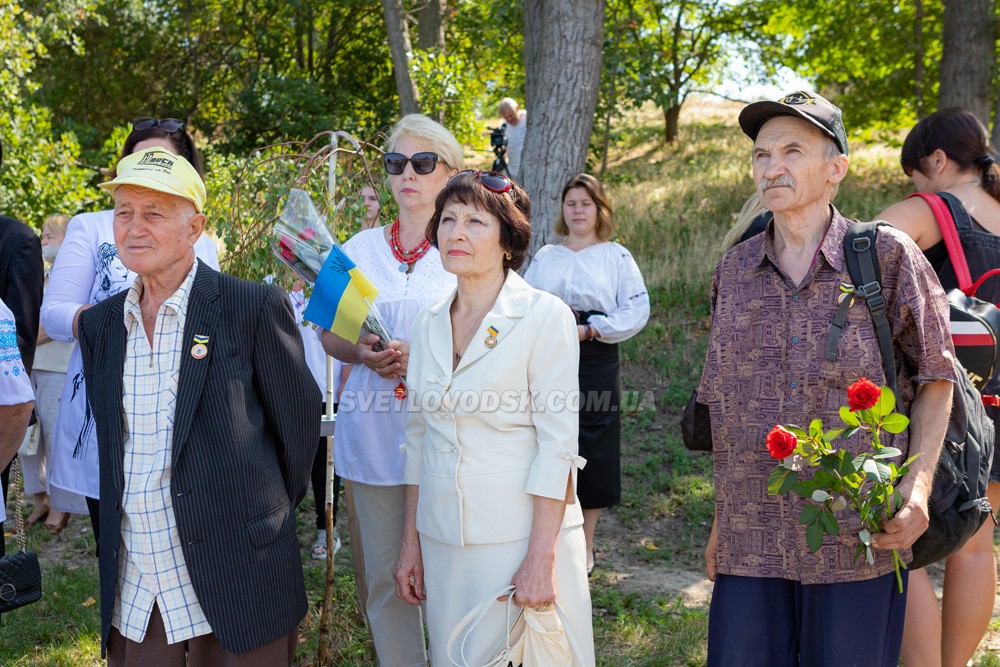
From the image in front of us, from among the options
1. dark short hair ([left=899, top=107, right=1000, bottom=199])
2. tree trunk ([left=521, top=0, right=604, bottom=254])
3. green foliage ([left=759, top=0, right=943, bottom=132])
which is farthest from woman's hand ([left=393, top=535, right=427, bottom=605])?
green foliage ([left=759, top=0, right=943, bottom=132])

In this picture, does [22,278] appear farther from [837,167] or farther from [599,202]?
[599,202]

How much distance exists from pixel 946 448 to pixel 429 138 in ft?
7.61

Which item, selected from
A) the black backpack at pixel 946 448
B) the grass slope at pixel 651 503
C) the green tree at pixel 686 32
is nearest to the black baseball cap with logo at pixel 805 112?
the black backpack at pixel 946 448

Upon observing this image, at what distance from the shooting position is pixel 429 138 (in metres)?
3.92

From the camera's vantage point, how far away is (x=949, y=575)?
3889 mm

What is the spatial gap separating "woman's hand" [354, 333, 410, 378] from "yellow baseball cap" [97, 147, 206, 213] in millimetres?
994

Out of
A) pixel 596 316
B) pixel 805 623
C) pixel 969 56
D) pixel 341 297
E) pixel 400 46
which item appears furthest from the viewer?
pixel 400 46

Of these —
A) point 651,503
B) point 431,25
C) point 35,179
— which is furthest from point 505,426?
point 431,25

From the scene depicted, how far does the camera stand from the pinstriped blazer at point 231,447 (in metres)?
2.73

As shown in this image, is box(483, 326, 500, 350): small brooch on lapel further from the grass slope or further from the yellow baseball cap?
the grass slope

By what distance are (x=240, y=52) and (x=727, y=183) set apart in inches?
437

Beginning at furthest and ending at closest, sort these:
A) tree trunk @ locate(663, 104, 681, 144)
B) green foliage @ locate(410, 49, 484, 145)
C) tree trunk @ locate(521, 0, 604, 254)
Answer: tree trunk @ locate(663, 104, 681, 144) → green foliage @ locate(410, 49, 484, 145) → tree trunk @ locate(521, 0, 604, 254)

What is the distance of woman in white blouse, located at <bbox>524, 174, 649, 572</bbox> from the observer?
5.86m

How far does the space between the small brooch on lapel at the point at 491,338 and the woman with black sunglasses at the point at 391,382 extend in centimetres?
71
